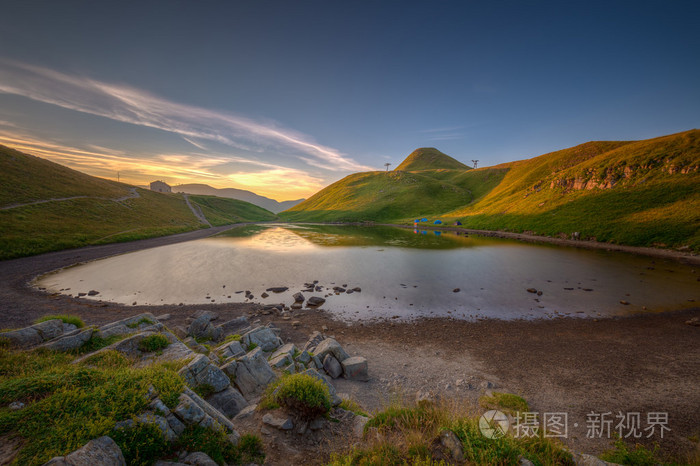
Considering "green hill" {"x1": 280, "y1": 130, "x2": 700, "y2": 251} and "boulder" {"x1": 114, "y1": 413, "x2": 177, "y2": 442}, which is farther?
"green hill" {"x1": 280, "y1": 130, "x2": 700, "y2": 251}

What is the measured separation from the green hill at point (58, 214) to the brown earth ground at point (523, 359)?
90.8ft

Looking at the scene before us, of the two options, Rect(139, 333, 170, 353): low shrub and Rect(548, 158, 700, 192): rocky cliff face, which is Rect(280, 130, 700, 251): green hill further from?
Rect(139, 333, 170, 353): low shrub

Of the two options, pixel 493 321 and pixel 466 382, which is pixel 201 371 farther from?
pixel 493 321

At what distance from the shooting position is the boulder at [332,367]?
1276cm

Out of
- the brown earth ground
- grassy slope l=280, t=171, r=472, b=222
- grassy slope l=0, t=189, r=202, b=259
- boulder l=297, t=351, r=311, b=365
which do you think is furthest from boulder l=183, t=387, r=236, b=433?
→ grassy slope l=280, t=171, r=472, b=222

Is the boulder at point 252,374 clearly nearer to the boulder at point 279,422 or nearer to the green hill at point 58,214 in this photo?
the boulder at point 279,422

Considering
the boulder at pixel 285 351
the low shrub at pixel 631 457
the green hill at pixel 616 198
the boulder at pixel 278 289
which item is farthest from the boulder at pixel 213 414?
the green hill at pixel 616 198

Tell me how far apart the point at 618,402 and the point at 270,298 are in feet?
86.2

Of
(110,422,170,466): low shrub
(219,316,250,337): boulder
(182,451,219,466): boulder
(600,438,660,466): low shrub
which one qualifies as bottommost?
(219,316,250,337): boulder

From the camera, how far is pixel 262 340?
14305 mm

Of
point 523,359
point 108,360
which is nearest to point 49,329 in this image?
point 108,360

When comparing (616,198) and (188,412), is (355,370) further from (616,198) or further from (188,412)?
(616,198)

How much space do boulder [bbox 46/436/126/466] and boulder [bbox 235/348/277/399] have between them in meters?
5.58

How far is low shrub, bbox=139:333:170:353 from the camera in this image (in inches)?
407
